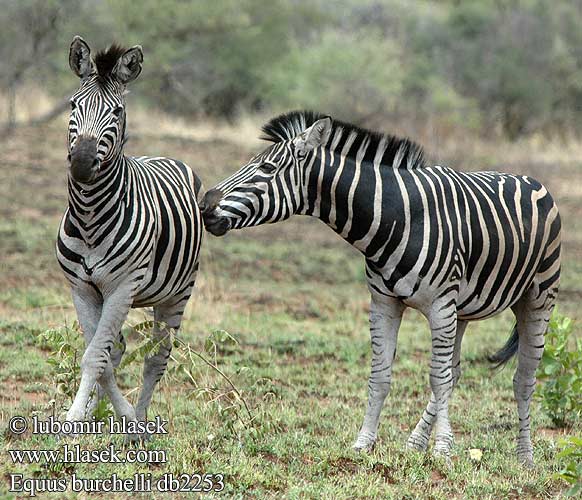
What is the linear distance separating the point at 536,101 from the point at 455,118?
4.27 m

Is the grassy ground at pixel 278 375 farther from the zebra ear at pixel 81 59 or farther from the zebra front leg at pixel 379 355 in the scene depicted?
the zebra ear at pixel 81 59

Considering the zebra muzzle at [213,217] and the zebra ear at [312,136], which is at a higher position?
the zebra ear at [312,136]

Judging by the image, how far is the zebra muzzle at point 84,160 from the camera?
5.43m

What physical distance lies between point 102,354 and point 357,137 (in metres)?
2.22

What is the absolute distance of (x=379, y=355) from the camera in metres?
6.58

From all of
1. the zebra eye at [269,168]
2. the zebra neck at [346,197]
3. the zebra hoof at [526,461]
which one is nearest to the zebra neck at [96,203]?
the zebra eye at [269,168]

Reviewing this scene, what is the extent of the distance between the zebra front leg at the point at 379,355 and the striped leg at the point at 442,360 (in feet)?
0.94

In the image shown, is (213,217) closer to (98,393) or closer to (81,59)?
(81,59)

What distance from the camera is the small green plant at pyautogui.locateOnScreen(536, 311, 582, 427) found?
25.4 feet

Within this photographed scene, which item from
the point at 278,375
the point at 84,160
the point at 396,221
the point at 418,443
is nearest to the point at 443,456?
the point at 418,443

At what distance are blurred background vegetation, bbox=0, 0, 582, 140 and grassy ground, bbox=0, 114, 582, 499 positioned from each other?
18.6 ft

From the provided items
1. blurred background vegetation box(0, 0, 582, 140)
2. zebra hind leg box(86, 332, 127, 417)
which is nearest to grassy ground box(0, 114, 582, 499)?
zebra hind leg box(86, 332, 127, 417)

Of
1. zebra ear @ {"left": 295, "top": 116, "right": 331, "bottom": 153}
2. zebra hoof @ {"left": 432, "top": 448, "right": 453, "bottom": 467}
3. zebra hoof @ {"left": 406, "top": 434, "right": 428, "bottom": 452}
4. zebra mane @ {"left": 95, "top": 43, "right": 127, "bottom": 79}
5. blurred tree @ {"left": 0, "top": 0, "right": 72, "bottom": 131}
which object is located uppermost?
blurred tree @ {"left": 0, "top": 0, "right": 72, "bottom": 131}

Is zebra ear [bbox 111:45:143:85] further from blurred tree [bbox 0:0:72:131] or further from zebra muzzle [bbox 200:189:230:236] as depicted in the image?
blurred tree [bbox 0:0:72:131]
